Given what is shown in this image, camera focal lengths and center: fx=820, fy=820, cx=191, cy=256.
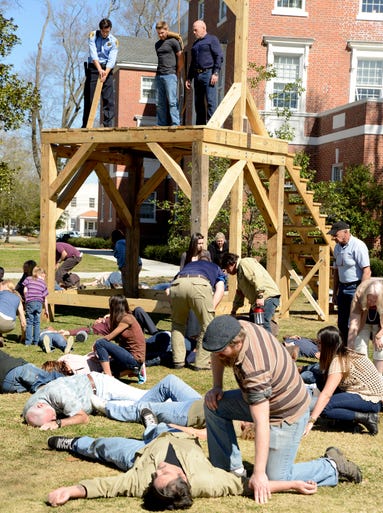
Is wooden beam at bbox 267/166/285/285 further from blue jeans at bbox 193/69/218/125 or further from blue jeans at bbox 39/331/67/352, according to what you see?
blue jeans at bbox 39/331/67/352

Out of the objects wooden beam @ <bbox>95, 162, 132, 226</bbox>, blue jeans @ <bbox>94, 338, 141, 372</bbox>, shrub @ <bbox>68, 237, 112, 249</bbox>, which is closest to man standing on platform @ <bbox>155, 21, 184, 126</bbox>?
wooden beam @ <bbox>95, 162, 132, 226</bbox>

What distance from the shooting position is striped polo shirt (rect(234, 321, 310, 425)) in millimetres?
5277

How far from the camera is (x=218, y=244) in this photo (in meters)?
15.0

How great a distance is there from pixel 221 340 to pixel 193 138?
325 inches

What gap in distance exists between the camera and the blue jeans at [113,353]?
9.27 metres

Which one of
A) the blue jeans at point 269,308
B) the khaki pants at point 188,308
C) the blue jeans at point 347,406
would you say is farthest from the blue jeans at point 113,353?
the blue jeans at point 269,308

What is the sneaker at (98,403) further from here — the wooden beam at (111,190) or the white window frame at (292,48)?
the white window frame at (292,48)

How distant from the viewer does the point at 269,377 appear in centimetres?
532

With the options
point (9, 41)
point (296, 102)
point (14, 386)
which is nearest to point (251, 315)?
point (14, 386)

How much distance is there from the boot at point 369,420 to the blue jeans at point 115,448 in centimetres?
201

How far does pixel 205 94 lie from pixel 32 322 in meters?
4.93

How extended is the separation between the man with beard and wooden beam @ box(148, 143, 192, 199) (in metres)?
7.17

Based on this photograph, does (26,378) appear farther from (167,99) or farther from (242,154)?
(167,99)

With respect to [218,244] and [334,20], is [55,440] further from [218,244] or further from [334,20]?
[334,20]
